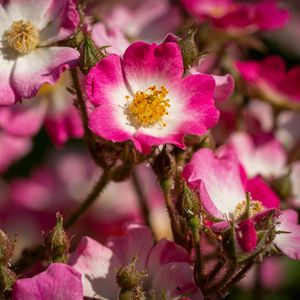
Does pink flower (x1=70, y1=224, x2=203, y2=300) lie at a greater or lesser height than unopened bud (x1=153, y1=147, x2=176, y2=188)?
lesser

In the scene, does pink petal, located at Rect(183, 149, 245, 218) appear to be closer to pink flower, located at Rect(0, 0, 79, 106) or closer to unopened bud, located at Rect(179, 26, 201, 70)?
unopened bud, located at Rect(179, 26, 201, 70)

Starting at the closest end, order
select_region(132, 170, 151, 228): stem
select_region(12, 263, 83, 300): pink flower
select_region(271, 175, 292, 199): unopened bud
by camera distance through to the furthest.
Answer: select_region(12, 263, 83, 300): pink flower
select_region(271, 175, 292, 199): unopened bud
select_region(132, 170, 151, 228): stem

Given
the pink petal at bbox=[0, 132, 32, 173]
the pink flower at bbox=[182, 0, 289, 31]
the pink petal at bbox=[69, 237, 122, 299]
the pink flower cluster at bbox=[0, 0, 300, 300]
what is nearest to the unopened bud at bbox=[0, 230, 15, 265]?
the pink flower cluster at bbox=[0, 0, 300, 300]

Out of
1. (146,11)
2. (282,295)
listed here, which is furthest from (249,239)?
(282,295)

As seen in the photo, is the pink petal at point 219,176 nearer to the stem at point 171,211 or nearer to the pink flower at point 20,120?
the stem at point 171,211

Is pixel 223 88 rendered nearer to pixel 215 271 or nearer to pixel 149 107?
pixel 149 107

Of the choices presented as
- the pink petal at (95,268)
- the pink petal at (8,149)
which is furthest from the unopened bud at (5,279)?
the pink petal at (8,149)
